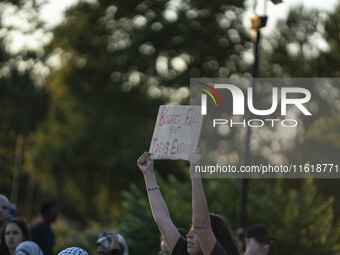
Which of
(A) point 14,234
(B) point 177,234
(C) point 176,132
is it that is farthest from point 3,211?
(C) point 176,132

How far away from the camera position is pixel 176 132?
5.73 m

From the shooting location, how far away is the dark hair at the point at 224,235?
532 cm

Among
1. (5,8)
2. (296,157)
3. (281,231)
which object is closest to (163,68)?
(296,157)

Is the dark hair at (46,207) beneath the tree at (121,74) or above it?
above

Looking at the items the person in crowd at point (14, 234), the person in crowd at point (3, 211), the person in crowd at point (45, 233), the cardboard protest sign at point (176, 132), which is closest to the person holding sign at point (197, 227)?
the cardboard protest sign at point (176, 132)

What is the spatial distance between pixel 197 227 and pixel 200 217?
63mm

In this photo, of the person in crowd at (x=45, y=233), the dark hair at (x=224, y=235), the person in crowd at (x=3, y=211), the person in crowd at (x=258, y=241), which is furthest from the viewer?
the person in crowd at (x=45, y=233)

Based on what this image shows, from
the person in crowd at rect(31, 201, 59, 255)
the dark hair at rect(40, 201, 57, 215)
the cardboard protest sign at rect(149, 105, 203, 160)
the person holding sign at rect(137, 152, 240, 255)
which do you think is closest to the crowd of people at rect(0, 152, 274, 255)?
the person holding sign at rect(137, 152, 240, 255)

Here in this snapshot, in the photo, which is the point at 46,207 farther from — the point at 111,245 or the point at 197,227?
the point at 197,227

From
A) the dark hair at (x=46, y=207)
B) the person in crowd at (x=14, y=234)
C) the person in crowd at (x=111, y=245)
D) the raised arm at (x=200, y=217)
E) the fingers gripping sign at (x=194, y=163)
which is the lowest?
the dark hair at (x=46, y=207)

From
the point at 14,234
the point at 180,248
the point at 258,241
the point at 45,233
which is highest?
the point at 180,248

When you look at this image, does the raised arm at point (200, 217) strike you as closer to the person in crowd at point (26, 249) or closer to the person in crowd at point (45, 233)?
the person in crowd at point (26, 249)

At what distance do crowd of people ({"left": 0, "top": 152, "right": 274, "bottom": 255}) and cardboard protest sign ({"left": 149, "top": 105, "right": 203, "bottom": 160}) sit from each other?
0.18 metres

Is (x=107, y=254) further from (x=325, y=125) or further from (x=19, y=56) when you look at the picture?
(x=19, y=56)
